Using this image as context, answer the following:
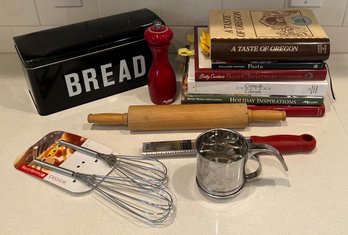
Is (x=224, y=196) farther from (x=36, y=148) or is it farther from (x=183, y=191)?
(x=36, y=148)

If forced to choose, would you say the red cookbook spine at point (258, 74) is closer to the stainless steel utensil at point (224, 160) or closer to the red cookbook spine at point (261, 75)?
the red cookbook spine at point (261, 75)

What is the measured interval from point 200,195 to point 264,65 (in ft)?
0.95

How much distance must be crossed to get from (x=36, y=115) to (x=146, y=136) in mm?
252

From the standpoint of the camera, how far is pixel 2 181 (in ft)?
2.24

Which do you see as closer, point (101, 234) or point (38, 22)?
point (101, 234)

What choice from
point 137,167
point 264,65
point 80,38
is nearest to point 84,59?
point 80,38

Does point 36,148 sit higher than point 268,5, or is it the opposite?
point 268,5

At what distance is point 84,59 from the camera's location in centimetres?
81

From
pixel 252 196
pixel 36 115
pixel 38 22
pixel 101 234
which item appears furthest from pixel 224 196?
pixel 38 22

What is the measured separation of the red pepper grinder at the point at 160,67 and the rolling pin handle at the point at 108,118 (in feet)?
0.32

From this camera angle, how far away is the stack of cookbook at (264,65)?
0.74 m

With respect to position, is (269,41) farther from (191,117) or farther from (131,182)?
(131,182)

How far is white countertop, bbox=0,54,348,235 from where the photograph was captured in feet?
1.96

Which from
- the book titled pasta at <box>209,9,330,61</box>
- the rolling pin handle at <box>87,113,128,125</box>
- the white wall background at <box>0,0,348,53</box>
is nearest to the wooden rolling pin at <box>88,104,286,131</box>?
the rolling pin handle at <box>87,113,128,125</box>
